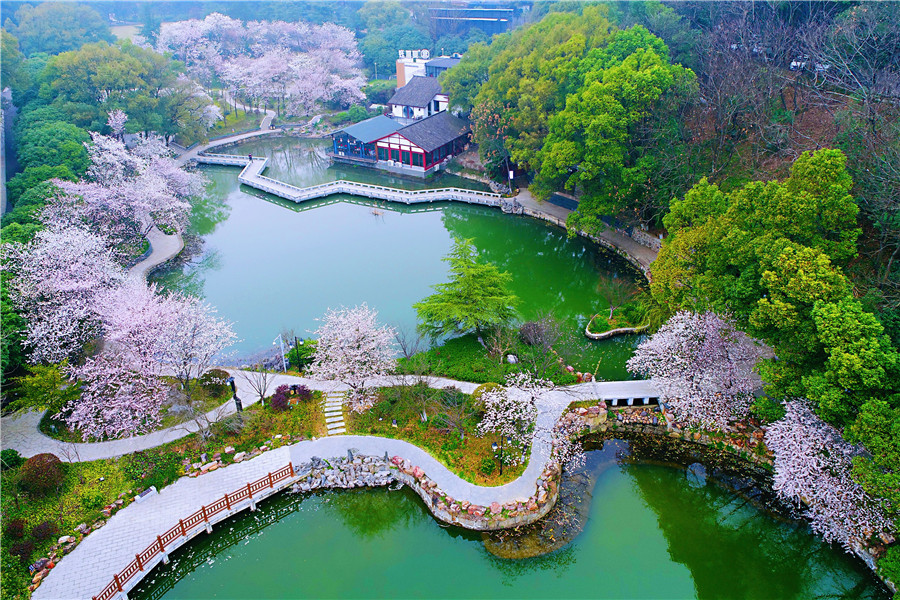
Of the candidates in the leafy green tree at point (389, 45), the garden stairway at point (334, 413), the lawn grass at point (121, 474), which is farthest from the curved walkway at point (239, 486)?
the leafy green tree at point (389, 45)

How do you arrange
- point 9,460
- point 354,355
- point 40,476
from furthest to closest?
point 354,355
point 9,460
point 40,476

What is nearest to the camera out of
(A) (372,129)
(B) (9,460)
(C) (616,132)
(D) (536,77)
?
(B) (9,460)

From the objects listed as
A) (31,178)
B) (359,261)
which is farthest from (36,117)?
(359,261)

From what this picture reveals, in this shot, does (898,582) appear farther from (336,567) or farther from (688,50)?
(688,50)

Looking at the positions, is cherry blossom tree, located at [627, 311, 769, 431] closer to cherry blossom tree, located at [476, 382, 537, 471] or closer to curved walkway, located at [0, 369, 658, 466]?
curved walkway, located at [0, 369, 658, 466]

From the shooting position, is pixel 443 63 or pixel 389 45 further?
pixel 389 45

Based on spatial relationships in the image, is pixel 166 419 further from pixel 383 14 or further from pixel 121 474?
pixel 383 14

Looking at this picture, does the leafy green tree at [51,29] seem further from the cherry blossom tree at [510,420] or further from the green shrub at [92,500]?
the cherry blossom tree at [510,420]
